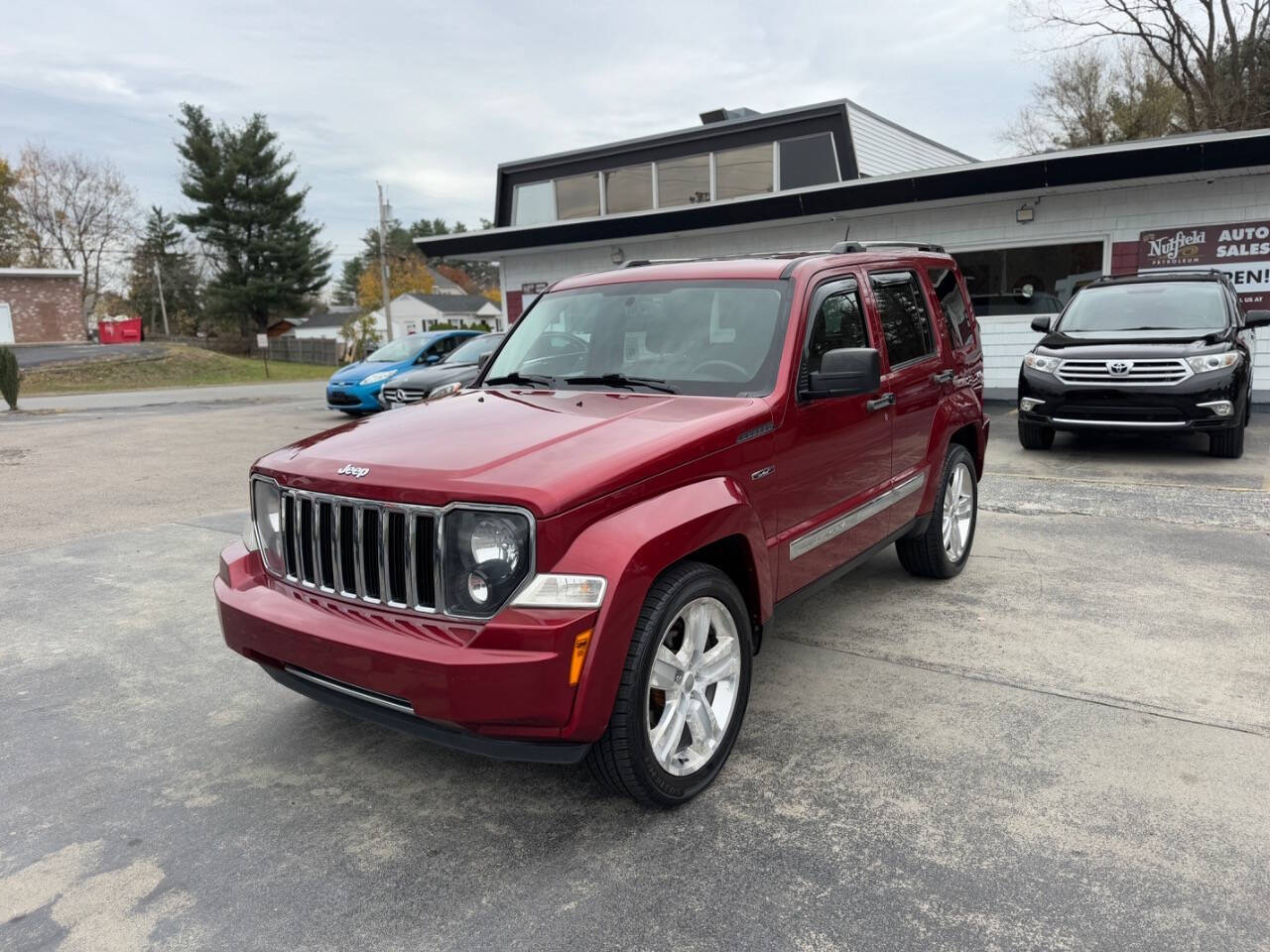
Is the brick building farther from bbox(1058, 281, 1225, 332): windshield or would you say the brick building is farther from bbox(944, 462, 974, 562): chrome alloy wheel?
bbox(944, 462, 974, 562): chrome alloy wheel

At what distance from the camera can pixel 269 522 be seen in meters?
3.37

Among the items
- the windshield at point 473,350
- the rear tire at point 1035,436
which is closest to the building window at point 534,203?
the windshield at point 473,350

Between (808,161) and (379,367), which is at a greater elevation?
(808,161)

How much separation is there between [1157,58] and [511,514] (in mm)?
35714

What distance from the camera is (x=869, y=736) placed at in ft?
11.7

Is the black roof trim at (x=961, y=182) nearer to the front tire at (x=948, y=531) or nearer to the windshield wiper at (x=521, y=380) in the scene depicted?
the front tire at (x=948, y=531)

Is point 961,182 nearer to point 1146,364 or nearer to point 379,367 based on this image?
point 1146,364

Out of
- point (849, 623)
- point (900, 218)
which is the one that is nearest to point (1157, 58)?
point (900, 218)

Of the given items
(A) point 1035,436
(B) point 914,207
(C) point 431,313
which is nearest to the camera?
(A) point 1035,436

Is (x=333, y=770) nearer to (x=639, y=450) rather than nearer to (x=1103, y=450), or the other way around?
(x=639, y=450)

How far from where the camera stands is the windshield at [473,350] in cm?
1516

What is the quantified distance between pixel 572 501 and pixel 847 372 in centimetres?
148

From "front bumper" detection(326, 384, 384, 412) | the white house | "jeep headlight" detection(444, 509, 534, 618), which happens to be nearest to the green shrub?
"front bumper" detection(326, 384, 384, 412)

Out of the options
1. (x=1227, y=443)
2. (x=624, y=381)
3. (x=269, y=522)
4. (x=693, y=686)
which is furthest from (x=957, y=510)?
(x=1227, y=443)
